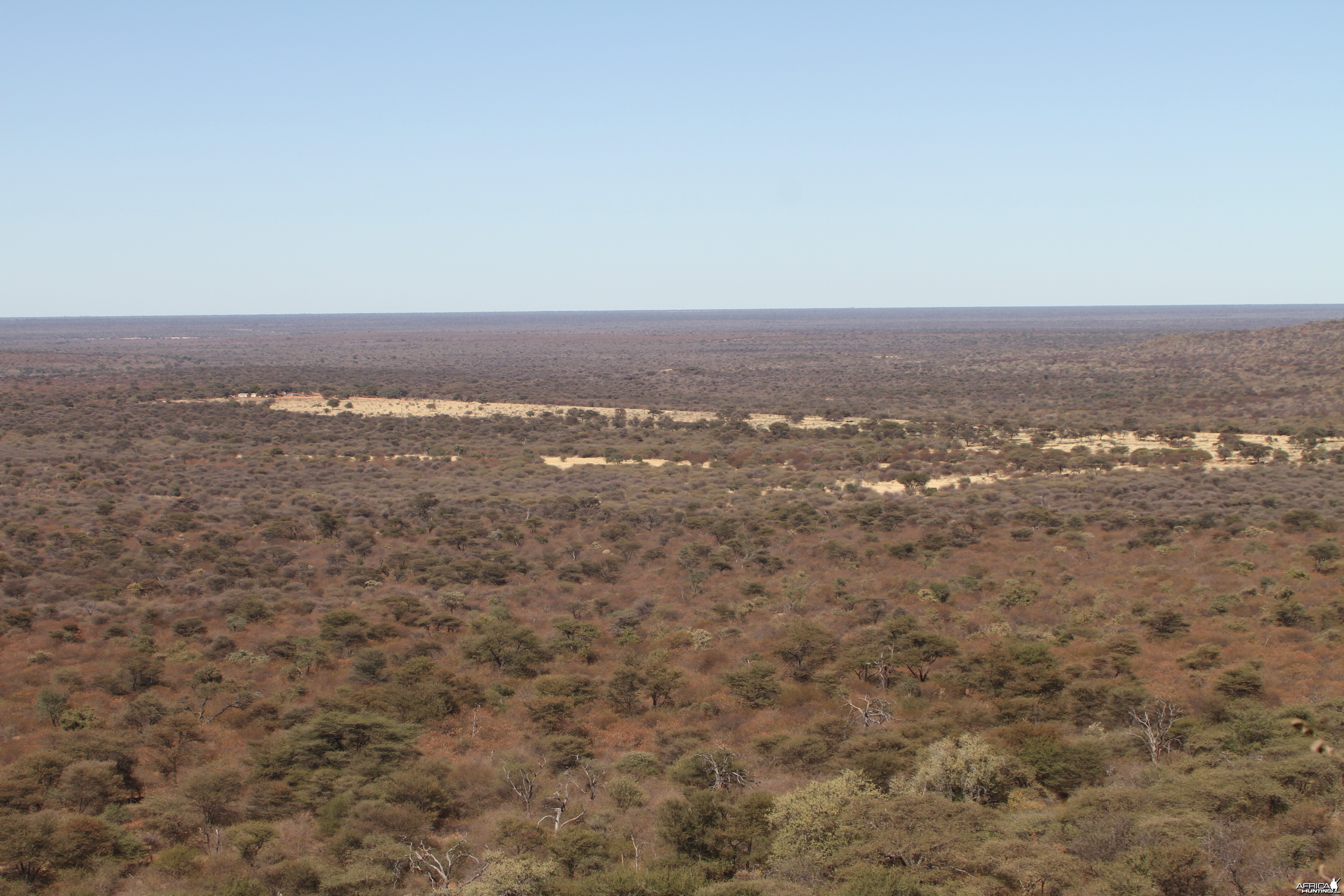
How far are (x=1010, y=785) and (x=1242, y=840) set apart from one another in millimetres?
3541

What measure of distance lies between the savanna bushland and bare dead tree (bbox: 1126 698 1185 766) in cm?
6

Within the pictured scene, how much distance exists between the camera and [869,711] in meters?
15.7

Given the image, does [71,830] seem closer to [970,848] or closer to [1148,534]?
[970,848]

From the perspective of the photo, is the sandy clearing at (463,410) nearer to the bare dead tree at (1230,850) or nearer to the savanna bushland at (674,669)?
the savanna bushland at (674,669)

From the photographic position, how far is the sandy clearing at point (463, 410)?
64562mm

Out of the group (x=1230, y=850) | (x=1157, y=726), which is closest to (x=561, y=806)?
(x=1230, y=850)

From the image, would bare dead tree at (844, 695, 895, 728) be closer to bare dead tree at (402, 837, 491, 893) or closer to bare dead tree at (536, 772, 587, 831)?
bare dead tree at (536, 772, 587, 831)

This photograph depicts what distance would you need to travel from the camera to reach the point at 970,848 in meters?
10.0

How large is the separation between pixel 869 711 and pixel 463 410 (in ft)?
191

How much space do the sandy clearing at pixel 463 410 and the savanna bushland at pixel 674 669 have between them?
49.0 ft

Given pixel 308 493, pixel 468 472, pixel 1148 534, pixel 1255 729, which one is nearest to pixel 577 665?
pixel 1255 729

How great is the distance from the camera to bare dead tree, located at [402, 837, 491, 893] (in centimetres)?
1060

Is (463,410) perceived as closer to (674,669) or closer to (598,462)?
(598,462)

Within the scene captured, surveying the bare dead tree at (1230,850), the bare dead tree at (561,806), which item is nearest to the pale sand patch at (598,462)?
the bare dead tree at (561,806)
